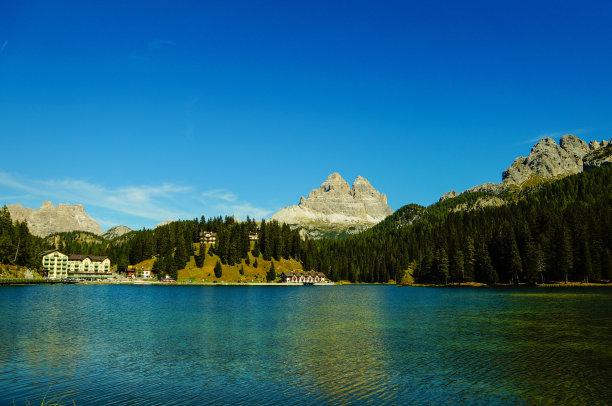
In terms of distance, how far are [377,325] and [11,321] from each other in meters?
57.8

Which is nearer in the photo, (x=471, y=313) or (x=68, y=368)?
(x=68, y=368)

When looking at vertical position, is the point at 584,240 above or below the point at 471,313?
above

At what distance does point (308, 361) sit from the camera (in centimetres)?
3859

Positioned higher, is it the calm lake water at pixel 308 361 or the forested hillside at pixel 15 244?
the forested hillside at pixel 15 244

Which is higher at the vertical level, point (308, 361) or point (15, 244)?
point (15, 244)

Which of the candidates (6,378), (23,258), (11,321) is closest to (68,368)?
(6,378)

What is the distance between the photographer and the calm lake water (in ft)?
92.5

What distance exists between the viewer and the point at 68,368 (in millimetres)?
35062

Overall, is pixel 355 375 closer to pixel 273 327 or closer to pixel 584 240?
pixel 273 327

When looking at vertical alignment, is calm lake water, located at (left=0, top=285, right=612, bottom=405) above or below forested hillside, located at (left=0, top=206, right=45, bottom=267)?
below

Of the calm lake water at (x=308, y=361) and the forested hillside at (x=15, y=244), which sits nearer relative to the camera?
the calm lake water at (x=308, y=361)

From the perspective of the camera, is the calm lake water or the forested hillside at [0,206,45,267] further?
the forested hillside at [0,206,45,267]

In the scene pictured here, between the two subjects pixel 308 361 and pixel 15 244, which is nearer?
pixel 308 361

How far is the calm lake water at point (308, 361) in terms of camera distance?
28.2 meters
